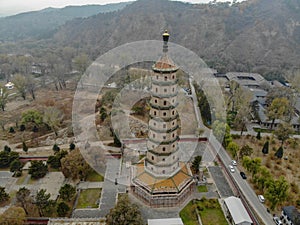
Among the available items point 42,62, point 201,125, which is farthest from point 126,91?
point 42,62

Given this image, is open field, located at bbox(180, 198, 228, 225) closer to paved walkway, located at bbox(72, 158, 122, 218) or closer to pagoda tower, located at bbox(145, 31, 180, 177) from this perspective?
pagoda tower, located at bbox(145, 31, 180, 177)

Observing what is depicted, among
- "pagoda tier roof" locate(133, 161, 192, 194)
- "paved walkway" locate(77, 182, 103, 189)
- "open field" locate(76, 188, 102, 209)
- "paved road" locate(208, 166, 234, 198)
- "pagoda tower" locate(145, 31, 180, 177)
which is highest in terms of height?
"pagoda tower" locate(145, 31, 180, 177)

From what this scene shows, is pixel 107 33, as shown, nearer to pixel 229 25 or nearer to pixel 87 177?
pixel 229 25

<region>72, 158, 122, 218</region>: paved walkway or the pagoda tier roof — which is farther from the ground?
the pagoda tier roof

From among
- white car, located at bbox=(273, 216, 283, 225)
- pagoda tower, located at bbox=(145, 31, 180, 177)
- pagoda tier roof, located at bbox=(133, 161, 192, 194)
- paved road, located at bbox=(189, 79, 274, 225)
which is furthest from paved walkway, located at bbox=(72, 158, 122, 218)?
white car, located at bbox=(273, 216, 283, 225)

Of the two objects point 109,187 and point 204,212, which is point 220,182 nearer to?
point 204,212

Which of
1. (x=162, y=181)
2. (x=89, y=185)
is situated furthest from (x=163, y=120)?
(x=89, y=185)

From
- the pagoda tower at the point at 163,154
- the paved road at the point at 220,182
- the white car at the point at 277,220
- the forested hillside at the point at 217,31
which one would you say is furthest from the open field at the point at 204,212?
the forested hillside at the point at 217,31

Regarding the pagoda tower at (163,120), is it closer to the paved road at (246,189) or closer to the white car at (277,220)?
the paved road at (246,189)
